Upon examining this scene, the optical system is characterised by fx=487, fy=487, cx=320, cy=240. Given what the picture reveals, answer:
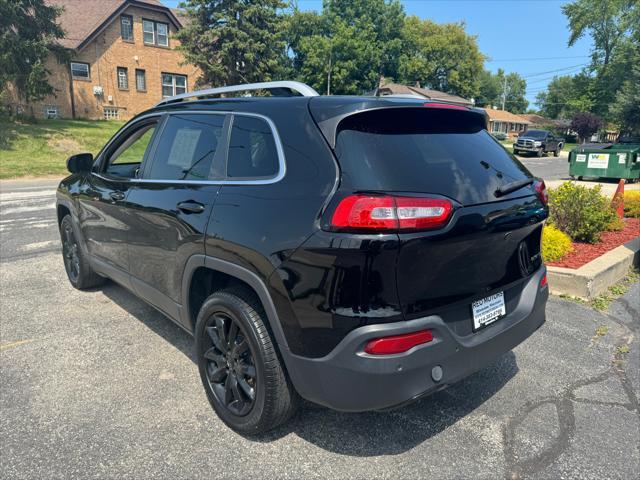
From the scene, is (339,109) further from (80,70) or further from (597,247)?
(80,70)

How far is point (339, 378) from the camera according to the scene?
7.26 feet

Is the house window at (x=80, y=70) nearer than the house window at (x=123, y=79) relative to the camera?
Yes

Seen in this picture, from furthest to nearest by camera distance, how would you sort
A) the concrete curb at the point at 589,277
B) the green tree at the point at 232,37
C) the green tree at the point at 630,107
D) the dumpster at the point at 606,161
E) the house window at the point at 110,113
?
the green tree at the point at 630,107
the house window at the point at 110,113
the green tree at the point at 232,37
the dumpster at the point at 606,161
the concrete curb at the point at 589,277

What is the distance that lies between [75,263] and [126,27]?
106ft

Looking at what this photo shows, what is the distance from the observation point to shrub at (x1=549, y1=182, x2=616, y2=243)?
6.38m

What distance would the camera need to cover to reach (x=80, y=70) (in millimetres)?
31016

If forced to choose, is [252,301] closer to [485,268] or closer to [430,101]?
[485,268]

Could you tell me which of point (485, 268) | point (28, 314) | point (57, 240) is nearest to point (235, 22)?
point (57, 240)

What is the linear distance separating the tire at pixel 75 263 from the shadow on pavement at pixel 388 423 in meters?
2.62

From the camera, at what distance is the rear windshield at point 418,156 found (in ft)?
7.38

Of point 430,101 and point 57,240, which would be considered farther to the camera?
point 57,240

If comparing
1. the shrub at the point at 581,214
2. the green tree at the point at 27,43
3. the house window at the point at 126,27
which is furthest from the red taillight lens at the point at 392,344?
the house window at the point at 126,27

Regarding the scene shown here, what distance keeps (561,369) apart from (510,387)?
1.86 feet

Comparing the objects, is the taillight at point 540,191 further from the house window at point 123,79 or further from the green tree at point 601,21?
the green tree at point 601,21
